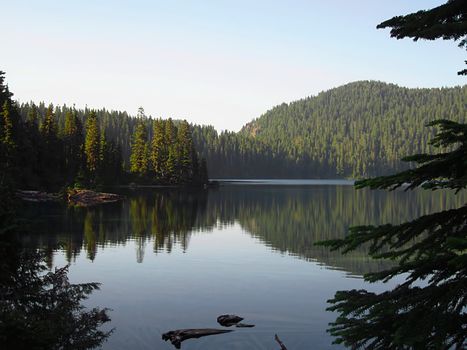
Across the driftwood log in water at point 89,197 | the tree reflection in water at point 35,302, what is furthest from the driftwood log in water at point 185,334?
the driftwood log in water at point 89,197

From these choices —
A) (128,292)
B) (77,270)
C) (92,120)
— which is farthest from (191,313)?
(92,120)

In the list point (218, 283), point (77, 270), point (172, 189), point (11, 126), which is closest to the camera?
point (218, 283)

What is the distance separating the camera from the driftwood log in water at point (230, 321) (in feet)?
70.5

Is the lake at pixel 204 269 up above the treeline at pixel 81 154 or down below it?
below

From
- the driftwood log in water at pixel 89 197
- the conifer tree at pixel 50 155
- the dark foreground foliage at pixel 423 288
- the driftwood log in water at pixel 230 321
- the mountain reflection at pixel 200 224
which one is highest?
the conifer tree at pixel 50 155

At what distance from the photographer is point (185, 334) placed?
19875 millimetres

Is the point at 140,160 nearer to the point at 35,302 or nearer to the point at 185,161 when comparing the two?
the point at 185,161

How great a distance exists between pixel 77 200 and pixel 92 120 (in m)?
33.6

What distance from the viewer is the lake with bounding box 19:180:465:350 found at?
2114cm

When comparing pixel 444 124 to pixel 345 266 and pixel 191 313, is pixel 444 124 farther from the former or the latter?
pixel 345 266

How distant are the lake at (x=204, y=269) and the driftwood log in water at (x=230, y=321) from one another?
376mm

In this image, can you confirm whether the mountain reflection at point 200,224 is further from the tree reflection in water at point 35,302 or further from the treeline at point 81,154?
the tree reflection in water at point 35,302

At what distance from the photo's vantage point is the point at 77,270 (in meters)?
31.8

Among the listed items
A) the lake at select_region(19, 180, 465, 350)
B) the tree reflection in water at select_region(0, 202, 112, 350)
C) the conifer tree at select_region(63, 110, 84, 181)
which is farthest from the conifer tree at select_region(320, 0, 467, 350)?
the conifer tree at select_region(63, 110, 84, 181)
